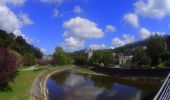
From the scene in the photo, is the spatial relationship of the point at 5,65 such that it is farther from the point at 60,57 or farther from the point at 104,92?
the point at 60,57

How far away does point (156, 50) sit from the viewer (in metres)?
106

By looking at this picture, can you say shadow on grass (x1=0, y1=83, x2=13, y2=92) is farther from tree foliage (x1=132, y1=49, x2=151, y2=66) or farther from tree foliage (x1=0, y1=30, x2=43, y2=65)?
tree foliage (x1=132, y1=49, x2=151, y2=66)

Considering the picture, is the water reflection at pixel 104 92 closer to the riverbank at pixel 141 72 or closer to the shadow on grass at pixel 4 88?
the riverbank at pixel 141 72

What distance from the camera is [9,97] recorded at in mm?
32719

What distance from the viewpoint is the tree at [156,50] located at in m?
103

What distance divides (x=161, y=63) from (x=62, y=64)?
3170 inches

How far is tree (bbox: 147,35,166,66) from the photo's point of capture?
339 feet

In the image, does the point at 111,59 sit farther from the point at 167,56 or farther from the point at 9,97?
the point at 9,97

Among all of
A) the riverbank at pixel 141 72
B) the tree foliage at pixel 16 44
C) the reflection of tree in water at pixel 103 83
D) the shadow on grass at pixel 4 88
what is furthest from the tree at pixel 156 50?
the shadow on grass at pixel 4 88

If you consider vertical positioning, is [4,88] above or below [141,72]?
below

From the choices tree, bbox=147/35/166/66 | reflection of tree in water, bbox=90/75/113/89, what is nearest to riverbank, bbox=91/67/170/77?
reflection of tree in water, bbox=90/75/113/89

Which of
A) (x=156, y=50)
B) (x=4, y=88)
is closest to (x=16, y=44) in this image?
(x=156, y=50)

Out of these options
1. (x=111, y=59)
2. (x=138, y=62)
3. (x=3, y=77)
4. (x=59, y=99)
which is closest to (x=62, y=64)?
(x=111, y=59)

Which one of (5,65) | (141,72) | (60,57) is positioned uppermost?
(60,57)
